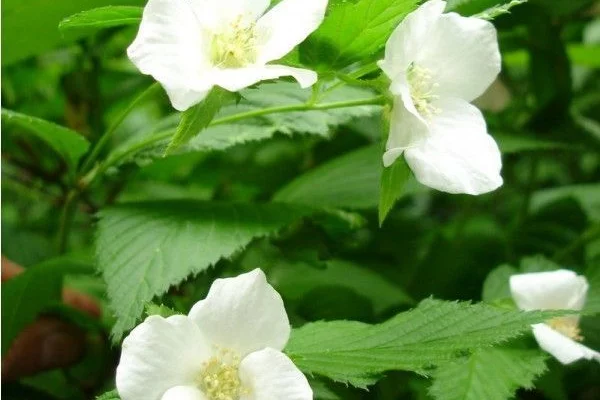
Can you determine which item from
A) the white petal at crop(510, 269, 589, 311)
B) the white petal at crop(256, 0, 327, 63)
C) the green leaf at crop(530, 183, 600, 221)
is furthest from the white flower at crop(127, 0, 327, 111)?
the green leaf at crop(530, 183, 600, 221)

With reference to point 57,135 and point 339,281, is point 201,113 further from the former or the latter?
point 339,281

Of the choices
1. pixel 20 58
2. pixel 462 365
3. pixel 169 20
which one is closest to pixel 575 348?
pixel 462 365

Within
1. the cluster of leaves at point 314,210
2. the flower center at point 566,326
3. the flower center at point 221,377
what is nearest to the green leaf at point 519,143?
the cluster of leaves at point 314,210

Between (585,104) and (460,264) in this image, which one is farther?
(585,104)

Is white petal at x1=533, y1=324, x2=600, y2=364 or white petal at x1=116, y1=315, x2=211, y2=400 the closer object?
white petal at x1=116, y1=315, x2=211, y2=400

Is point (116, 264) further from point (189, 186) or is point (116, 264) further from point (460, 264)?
point (189, 186)

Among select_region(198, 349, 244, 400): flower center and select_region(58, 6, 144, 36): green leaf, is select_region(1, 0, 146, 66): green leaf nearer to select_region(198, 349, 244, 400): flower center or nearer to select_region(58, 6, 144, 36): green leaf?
select_region(58, 6, 144, 36): green leaf

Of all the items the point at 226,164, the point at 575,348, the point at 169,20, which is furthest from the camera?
the point at 226,164
